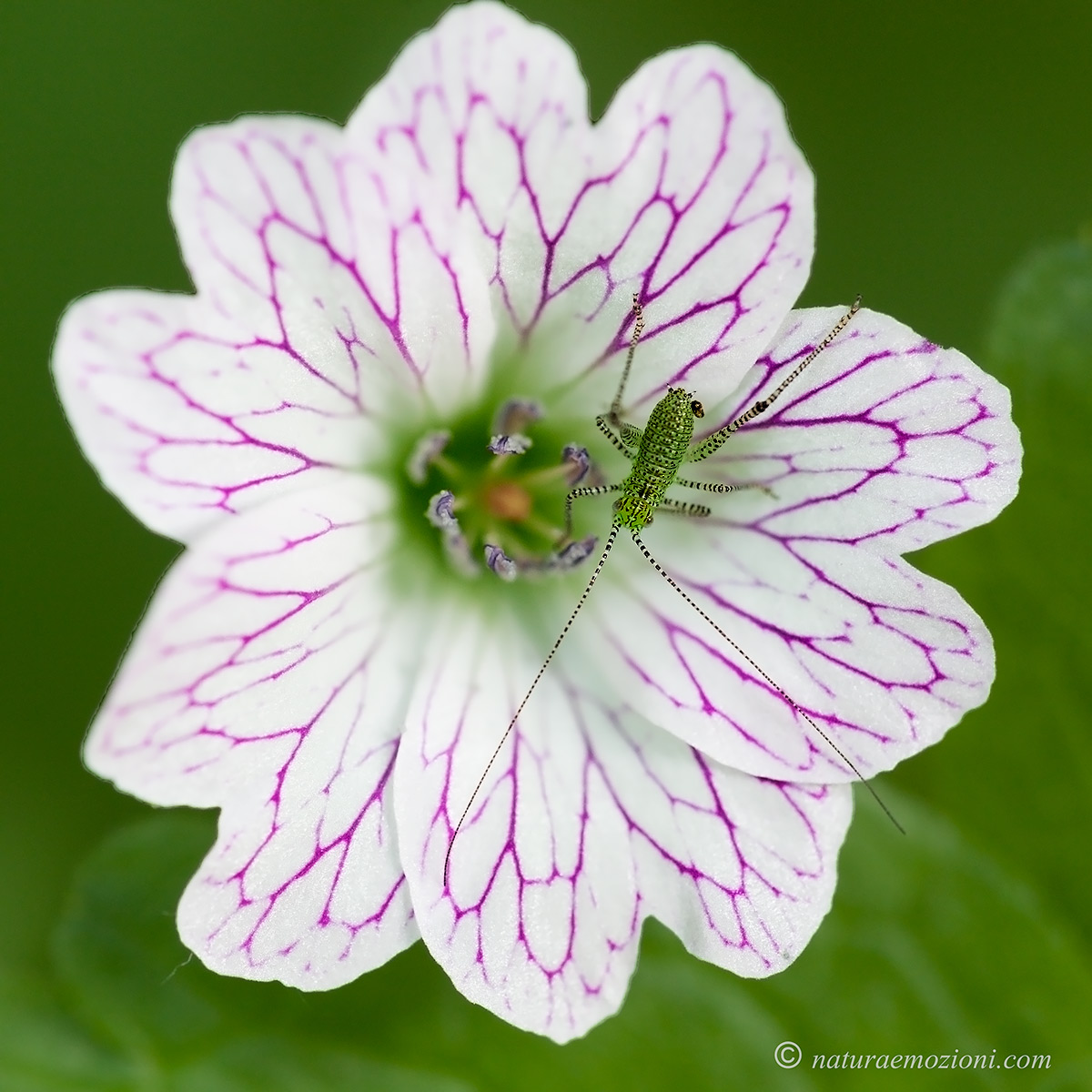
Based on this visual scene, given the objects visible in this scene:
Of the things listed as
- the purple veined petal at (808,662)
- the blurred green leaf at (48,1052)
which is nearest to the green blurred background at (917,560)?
the blurred green leaf at (48,1052)

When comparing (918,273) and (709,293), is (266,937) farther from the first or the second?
(918,273)

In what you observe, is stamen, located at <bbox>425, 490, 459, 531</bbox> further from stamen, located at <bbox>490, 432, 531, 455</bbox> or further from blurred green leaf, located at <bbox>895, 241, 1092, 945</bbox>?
blurred green leaf, located at <bbox>895, 241, 1092, 945</bbox>

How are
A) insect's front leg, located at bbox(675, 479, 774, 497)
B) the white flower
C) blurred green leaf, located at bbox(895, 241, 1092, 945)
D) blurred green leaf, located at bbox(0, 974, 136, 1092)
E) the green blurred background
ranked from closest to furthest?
the white flower < insect's front leg, located at bbox(675, 479, 774, 497) < blurred green leaf, located at bbox(0, 974, 136, 1092) < the green blurred background < blurred green leaf, located at bbox(895, 241, 1092, 945)

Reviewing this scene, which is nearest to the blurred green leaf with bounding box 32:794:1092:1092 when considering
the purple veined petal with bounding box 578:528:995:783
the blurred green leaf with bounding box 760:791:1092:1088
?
the blurred green leaf with bounding box 760:791:1092:1088

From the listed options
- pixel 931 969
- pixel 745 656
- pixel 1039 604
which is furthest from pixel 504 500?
pixel 931 969

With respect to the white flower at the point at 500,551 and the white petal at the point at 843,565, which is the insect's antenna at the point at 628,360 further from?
the white petal at the point at 843,565
